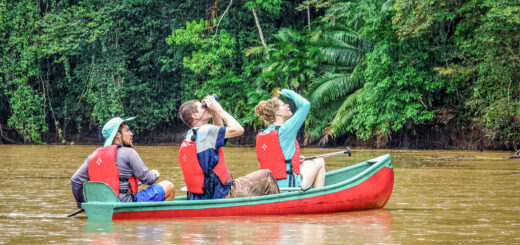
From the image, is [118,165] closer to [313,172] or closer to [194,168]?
[194,168]

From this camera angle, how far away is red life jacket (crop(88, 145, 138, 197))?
7.20m

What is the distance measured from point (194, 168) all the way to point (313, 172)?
1533 millimetres

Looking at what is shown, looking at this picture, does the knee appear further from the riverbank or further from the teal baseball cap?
the riverbank

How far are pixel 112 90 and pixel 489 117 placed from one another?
667 inches

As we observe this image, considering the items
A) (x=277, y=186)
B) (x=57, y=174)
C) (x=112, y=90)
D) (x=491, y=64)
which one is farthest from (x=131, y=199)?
(x=112, y=90)

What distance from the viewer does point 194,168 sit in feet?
23.9

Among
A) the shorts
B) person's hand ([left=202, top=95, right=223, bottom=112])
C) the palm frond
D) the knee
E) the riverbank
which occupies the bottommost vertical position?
the riverbank

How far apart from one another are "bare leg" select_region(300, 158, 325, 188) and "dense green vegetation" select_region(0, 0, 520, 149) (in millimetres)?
11804

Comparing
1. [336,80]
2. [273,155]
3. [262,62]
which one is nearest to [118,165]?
[273,155]

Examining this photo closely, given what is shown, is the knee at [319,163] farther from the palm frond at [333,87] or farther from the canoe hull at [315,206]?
the palm frond at [333,87]

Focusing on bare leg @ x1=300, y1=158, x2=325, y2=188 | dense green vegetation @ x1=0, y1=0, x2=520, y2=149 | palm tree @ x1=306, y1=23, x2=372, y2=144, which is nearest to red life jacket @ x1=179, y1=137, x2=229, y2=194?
bare leg @ x1=300, y1=158, x2=325, y2=188

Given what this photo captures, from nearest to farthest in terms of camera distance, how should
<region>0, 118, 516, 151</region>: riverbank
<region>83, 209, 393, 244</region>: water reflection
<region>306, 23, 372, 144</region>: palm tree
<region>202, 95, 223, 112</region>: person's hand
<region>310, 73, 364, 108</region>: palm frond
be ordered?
1. <region>83, 209, 393, 244</region>: water reflection
2. <region>202, 95, 223, 112</region>: person's hand
3. <region>0, 118, 516, 151</region>: riverbank
4. <region>306, 23, 372, 144</region>: palm tree
5. <region>310, 73, 364, 108</region>: palm frond

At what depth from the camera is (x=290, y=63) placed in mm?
28375

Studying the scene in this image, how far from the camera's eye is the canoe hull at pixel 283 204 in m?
7.32
